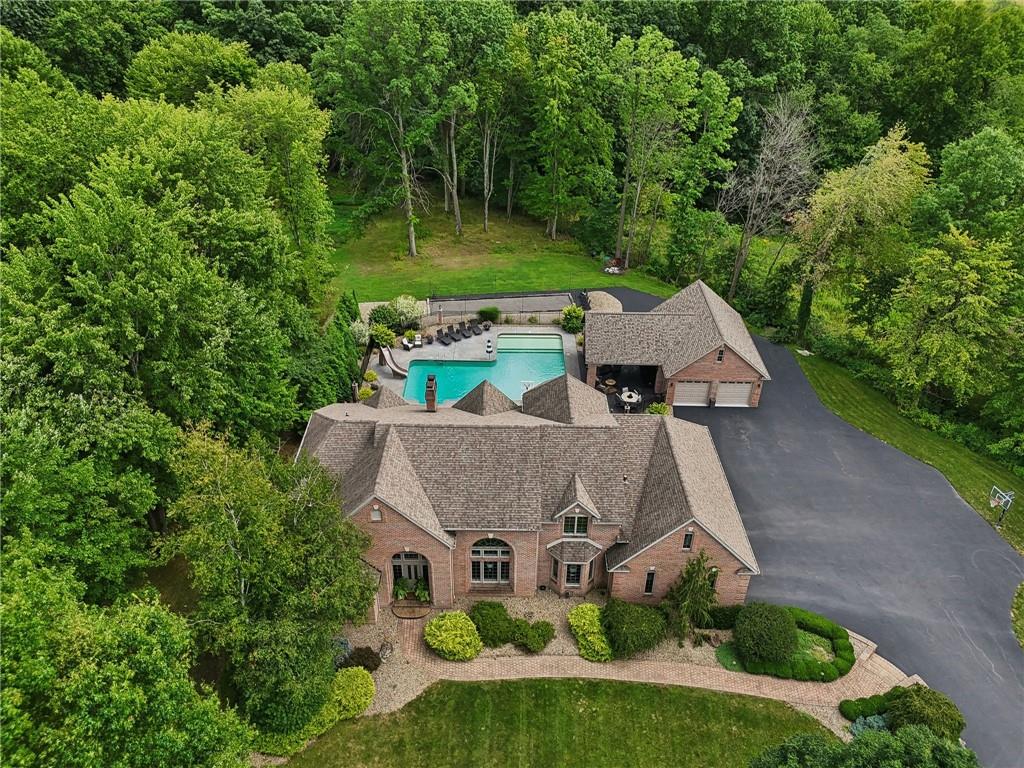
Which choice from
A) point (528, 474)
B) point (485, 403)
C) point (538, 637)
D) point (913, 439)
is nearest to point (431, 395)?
point (485, 403)

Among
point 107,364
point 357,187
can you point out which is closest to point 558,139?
point 357,187

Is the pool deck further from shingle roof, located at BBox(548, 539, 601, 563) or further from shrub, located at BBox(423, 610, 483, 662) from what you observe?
shrub, located at BBox(423, 610, 483, 662)

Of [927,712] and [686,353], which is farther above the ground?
[686,353]

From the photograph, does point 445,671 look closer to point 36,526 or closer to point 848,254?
point 36,526

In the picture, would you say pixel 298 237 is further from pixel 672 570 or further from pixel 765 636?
pixel 765 636

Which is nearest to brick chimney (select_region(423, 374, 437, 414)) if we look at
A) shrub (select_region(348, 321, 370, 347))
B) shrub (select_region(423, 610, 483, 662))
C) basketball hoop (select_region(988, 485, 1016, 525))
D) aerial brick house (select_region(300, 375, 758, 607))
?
aerial brick house (select_region(300, 375, 758, 607))

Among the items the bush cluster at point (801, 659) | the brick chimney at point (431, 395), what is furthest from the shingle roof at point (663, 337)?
the bush cluster at point (801, 659)
